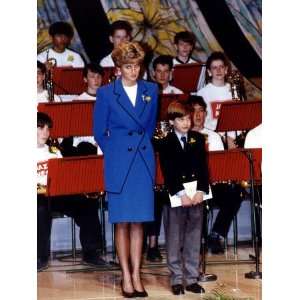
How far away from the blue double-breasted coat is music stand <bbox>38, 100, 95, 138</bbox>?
307mm

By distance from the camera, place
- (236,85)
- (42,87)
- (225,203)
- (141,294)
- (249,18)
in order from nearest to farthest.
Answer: (141,294), (42,87), (236,85), (225,203), (249,18)

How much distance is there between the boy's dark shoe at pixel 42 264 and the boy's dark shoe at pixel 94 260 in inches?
12.0

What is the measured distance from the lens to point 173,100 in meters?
6.76

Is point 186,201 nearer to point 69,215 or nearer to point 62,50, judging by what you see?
point 69,215

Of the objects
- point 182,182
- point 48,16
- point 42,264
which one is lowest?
point 42,264

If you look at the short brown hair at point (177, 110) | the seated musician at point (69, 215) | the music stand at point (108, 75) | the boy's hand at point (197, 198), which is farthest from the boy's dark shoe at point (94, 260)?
the short brown hair at point (177, 110)

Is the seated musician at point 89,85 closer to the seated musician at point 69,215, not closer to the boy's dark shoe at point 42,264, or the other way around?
the seated musician at point 69,215

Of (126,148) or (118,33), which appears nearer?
(126,148)

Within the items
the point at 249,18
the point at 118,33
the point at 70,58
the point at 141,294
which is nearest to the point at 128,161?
the point at 141,294

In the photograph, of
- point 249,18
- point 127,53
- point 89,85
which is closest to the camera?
point 127,53

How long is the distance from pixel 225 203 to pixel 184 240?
128 cm

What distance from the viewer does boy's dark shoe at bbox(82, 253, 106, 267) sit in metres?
7.14

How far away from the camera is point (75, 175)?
637 centimetres
